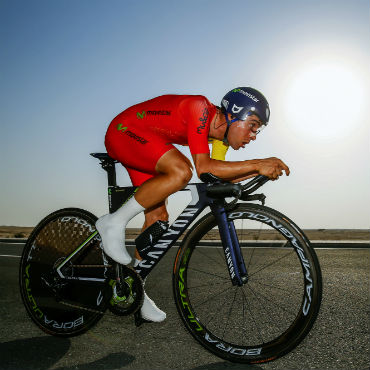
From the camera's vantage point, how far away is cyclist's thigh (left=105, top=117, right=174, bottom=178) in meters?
2.60

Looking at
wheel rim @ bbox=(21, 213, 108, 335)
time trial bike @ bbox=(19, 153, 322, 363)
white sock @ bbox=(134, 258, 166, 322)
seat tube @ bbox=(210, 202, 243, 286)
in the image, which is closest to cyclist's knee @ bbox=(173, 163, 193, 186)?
time trial bike @ bbox=(19, 153, 322, 363)

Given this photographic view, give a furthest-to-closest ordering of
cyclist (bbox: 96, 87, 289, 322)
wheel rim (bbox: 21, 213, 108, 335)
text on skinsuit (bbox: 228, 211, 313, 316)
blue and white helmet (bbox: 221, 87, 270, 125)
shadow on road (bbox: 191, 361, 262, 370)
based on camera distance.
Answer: wheel rim (bbox: 21, 213, 108, 335), blue and white helmet (bbox: 221, 87, 270, 125), cyclist (bbox: 96, 87, 289, 322), shadow on road (bbox: 191, 361, 262, 370), text on skinsuit (bbox: 228, 211, 313, 316)

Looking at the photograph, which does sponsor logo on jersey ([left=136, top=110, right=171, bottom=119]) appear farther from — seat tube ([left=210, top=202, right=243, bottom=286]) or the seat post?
seat tube ([left=210, top=202, right=243, bottom=286])

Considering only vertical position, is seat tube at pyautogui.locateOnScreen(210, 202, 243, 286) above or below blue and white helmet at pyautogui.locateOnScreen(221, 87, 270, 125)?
below

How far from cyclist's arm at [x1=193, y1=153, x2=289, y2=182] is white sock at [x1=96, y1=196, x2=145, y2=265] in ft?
1.81

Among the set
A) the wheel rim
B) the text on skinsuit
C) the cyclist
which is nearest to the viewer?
the text on skinsuit

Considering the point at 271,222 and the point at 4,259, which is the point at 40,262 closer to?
the point at 271,222

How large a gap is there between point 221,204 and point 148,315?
3.40 ft

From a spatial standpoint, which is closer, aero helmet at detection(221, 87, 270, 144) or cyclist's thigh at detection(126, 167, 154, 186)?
aero helmet at detection(221, 87, 270, 144)

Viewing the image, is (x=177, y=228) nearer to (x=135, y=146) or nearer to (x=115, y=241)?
(x=115, y=241)

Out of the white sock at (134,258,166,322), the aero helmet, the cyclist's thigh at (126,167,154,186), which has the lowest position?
the white sock at (134,258,166,322)

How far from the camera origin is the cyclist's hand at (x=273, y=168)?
224 centimetres

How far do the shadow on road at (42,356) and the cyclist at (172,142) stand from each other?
0.44 meters

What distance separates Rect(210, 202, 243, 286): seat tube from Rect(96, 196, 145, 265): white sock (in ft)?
1.80
